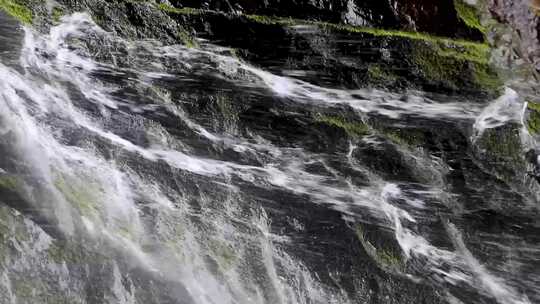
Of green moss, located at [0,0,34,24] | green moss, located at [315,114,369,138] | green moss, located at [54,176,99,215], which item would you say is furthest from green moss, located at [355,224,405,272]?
green moss, located at [0,0,34,24]

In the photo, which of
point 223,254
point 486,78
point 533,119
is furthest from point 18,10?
point 533,119

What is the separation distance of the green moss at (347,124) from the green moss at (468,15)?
114 cm

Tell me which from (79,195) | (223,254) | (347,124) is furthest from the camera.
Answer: (79,195)

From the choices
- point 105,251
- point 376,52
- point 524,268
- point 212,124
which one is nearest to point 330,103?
point 376,52

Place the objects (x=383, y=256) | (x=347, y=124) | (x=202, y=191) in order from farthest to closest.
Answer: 1. (x=202, y=191)
2. (x=383, y=256)
3. (x=347, y=124)

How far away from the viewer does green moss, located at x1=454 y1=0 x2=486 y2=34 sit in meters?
4.09

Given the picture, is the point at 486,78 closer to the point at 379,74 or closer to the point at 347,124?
the point at 379,74

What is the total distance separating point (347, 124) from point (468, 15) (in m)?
1.28

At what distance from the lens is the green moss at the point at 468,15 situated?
13.4 ft

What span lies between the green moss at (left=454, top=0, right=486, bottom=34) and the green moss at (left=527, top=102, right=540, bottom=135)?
0.66 meters

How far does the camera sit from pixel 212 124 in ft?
16.5

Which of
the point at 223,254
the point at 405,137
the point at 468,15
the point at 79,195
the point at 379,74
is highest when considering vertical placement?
the point at 468,15

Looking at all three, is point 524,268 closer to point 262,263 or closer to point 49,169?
point 262,263

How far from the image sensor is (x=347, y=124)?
4.70 m
